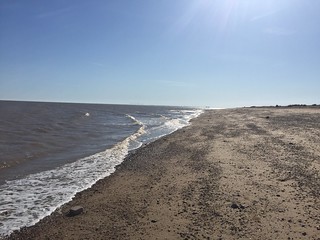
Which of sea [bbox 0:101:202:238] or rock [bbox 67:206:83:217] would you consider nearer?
rock [bbox 67:206:83:217]

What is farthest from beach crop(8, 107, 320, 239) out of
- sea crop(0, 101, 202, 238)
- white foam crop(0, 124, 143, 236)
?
sea crop(0, 101, 202, 238)

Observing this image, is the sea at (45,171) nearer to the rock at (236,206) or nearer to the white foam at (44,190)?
the white foam at (44,190)

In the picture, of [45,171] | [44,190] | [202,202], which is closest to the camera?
[202,202]

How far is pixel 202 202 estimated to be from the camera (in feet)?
28.6

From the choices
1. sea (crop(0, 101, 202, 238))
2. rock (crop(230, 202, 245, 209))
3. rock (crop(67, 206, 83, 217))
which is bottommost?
sea (crop(0, 101, 202, 238))

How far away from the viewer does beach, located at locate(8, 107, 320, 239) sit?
23.1 feet

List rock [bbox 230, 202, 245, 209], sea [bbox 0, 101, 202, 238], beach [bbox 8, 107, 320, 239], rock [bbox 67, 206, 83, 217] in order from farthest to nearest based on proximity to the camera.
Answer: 1. sea [bbox 0, 101, 202, 238]
2. rock [bbox 67, 206, 83, 217]
3. rock [bbox 230, 202, 245, 209]
4. beach [bbox 8, 107, 320, 239]

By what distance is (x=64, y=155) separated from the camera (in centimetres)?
1811

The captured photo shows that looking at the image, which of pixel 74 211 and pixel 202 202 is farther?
pixel 202 202

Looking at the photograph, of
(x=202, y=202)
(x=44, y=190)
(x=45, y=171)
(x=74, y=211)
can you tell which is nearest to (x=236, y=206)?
(x=202, y=202)

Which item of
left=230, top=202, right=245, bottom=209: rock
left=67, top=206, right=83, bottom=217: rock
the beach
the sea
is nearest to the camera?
the beach

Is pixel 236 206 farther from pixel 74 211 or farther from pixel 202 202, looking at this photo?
pixel 74 211

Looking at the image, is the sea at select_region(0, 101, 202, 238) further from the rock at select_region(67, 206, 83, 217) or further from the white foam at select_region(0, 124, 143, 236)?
the rock at select_region(67, 206, 83, 217)

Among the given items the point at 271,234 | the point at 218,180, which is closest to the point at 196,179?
the point at 218,180
